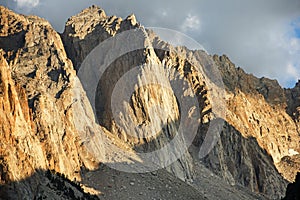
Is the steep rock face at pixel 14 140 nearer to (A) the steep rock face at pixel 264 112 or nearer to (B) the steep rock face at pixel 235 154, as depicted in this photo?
(B) the steep rock face at pixel 235 154

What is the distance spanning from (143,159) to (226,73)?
87.5 meters

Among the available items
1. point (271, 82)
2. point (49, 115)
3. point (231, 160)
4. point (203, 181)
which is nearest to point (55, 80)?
point (49, 115)

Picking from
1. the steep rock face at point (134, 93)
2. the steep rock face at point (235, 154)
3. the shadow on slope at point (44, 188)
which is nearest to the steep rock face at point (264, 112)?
the steep rock face at point (235, 154)

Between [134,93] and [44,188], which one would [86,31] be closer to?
[134,93]

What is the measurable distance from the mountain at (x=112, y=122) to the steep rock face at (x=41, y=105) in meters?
0.15

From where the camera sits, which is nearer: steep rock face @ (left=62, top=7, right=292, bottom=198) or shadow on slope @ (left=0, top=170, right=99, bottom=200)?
shadow on slope @ (left=0, top=170, right=99, bottom=200)

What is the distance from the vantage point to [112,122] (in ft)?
239

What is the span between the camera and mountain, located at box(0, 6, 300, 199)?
4875 cm

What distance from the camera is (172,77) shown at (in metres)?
102

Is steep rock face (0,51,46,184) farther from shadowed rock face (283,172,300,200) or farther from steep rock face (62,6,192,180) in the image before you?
steep rock face (62,6,192,180)

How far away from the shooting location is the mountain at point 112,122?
48.8 m

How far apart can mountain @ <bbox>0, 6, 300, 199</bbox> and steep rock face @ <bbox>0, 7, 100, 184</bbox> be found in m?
0.15

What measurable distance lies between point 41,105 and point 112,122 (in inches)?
715

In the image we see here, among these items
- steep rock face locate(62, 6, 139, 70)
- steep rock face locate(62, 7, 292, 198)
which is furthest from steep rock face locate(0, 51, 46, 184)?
steep rock face locate(62, 6, 139, 70)
